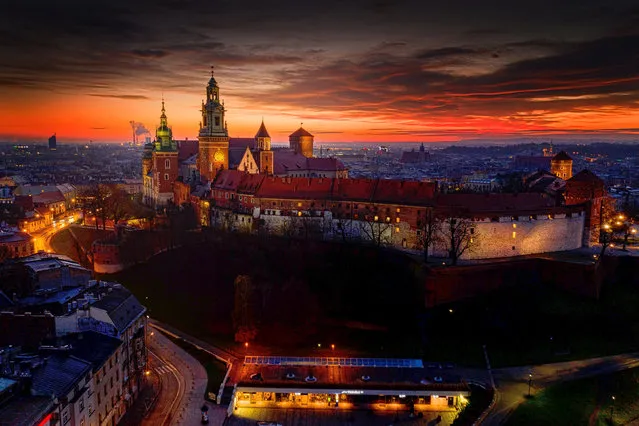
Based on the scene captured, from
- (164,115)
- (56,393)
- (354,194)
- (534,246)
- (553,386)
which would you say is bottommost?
(553,386)

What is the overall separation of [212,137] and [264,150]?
1569 cm

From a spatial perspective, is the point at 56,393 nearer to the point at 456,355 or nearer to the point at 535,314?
the point at 456,355

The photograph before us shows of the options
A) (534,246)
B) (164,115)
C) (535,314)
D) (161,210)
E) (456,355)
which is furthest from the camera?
(164,115)

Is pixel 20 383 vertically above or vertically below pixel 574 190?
below

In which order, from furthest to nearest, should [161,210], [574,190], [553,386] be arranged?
[161,210] < [574,190] < [553,386]

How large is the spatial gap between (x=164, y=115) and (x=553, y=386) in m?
79.7

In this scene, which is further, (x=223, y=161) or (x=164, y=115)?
(x=164, y=115)

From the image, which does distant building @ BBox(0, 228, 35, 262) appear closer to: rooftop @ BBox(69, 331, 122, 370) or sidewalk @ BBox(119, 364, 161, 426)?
sidewalk @ BBox(119, 364, 161, 426)

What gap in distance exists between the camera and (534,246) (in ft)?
206

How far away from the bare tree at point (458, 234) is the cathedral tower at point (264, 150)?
148ft

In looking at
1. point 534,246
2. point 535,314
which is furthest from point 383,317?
point 534,246

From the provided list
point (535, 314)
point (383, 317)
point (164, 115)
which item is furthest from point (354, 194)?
point (164, 115)

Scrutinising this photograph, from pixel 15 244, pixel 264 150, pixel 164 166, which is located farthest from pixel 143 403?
pixel 264 150

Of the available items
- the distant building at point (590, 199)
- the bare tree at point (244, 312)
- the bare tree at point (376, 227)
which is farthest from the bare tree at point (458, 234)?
the bare tree at point (244, 312)
